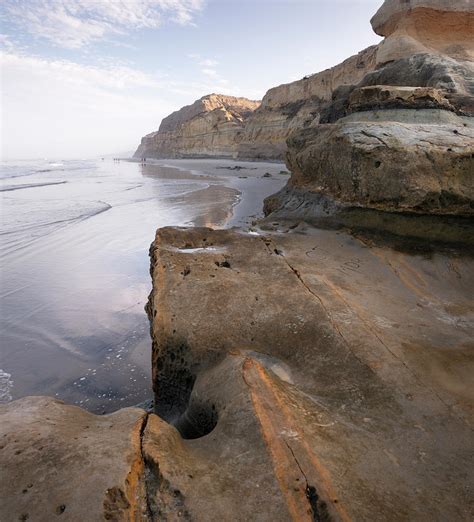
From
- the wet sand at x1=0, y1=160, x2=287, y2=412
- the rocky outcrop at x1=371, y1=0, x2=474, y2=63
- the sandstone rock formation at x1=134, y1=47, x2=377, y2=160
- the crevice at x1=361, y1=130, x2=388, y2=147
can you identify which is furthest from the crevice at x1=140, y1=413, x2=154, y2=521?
the sandstone rock formation at x1=134, y1=47, x2=377, y2=160

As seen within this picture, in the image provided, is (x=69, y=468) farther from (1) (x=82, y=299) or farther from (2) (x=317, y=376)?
(1) (x=82, y=299)

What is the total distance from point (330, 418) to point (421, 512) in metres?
0.60

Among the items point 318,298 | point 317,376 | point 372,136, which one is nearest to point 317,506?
point 317,376

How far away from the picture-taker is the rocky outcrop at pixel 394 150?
4.12 metres

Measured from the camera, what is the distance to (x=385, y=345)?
2578 millimetres

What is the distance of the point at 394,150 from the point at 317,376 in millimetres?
3027

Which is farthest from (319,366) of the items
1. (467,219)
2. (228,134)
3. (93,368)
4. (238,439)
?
(228,134)

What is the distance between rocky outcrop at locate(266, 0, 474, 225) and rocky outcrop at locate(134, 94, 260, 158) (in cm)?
4483

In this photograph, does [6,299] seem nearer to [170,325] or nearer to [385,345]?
[170,325]

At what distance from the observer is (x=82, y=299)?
215 inches

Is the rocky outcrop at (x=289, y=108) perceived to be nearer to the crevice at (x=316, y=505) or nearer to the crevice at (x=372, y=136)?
the crevice at (x=372, y=136)

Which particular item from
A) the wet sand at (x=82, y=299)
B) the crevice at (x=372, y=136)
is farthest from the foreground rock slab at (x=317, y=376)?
the crevice at (x=372, y=136)

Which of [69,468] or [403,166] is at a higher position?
[403,166]

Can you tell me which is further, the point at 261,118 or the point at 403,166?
the point at 261,118
